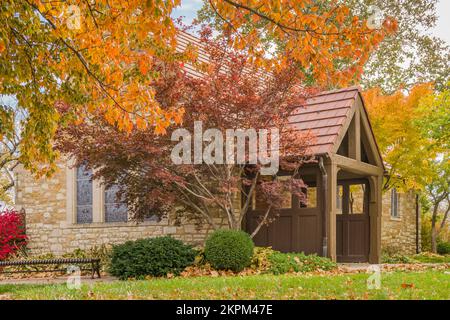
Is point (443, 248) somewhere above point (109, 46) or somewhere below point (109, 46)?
below

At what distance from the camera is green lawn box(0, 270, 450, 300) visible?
A: 25.5 feet

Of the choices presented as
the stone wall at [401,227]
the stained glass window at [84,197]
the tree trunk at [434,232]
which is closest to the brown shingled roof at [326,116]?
the stained glass window at [84,197]

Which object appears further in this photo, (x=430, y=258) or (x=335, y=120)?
(x=430, y=258)

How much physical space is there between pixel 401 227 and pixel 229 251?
14.3 metres

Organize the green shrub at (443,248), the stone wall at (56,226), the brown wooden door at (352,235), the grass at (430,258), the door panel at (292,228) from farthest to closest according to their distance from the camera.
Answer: the green shrub at (443,248) → the grass at (430,258) → the brown wooden door at (352,235) → the stone wall at (56,226) → the door panel at (292,228)

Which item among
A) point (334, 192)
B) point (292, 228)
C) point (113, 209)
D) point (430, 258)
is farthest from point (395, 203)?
point (113, 209)

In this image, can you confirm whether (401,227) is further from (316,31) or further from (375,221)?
(316,31)

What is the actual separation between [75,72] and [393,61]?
2221 centimetres

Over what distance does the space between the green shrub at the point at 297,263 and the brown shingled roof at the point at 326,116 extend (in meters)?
2.53

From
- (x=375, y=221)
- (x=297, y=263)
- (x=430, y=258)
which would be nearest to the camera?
(x=297, y=263)

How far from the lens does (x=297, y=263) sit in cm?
1305

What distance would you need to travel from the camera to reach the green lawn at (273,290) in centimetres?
777

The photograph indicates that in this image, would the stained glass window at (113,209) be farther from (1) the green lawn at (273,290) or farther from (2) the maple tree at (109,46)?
(1) the green lawn at (273,290)
